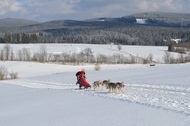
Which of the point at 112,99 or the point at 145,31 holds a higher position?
the point at 145,31

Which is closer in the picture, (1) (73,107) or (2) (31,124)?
(2) (31,124)

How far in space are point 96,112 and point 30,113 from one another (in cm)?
277

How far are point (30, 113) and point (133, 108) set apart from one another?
3958 mm

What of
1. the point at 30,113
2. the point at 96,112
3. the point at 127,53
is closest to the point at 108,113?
the point at 96,112

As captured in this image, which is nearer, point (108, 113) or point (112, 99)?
point (108, 113)

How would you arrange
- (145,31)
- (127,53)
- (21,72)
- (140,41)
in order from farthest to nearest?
(145,31) < (140,41) < (127,53) < (21,72)

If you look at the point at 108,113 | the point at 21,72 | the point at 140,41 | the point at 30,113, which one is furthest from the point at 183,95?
the point at 140,41

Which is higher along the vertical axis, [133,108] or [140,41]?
[140,41]

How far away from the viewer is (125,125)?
8.12 meters

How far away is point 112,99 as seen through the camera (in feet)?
40.6


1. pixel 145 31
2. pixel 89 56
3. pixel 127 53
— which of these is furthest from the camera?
pixel 145 31

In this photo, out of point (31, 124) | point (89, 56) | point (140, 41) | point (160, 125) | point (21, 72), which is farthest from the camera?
point (140, 41)

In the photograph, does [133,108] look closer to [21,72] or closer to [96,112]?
[96,112]

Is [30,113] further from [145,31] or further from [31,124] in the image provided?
[145,31]
